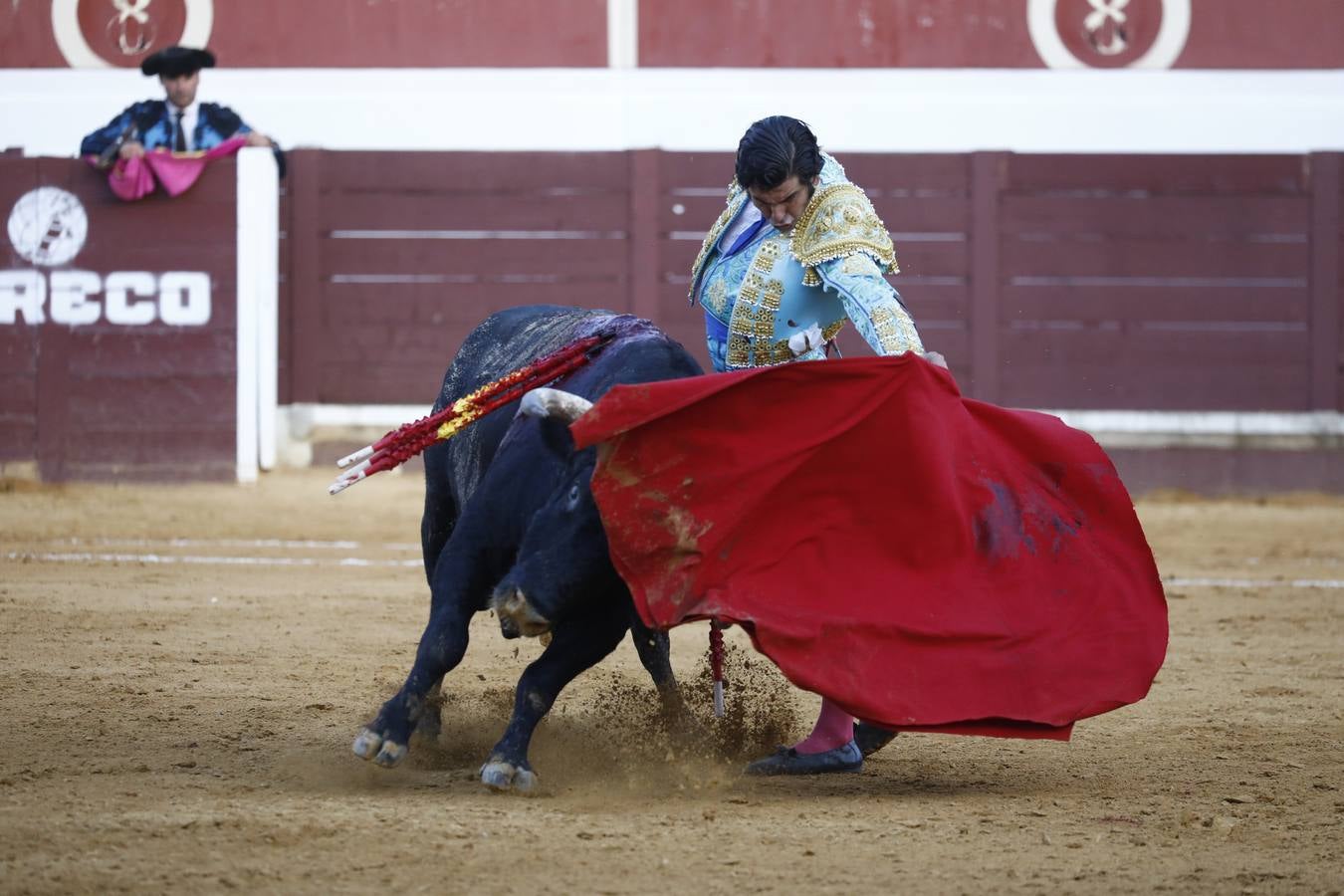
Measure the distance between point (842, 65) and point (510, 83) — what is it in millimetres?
1558

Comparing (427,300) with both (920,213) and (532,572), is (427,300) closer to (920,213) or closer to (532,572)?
(920,213)

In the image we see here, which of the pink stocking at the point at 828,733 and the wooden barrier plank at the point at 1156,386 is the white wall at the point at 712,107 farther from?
the pink stocking at the point at 828,733

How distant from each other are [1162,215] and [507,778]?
5.93 meters

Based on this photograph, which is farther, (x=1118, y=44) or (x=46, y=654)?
(x=1118, y=44)

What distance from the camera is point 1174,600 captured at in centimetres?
505

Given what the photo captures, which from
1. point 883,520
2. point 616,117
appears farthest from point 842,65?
point 883,520

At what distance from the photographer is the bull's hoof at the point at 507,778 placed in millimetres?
2566

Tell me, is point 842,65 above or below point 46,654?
above

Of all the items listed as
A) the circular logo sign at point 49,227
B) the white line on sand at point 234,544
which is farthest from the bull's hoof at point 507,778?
the circular logo sign at point 49,227

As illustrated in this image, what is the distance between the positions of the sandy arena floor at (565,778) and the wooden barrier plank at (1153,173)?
327cm

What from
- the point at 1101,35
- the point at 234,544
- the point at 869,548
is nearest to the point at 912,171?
the point at 1101,35

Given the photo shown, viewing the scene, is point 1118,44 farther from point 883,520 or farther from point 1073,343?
point 883,520

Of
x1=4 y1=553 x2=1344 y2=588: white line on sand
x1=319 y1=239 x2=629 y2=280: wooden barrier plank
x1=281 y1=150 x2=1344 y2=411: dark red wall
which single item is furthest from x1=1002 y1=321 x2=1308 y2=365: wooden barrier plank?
x1=4 y1=553 x2=1344 y2=588: white line on sand

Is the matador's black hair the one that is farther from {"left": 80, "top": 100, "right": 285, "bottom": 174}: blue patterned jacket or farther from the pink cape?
{"left": 80, "top": 100, "right": 285, "bottom": 174}: blue patterned jacket
